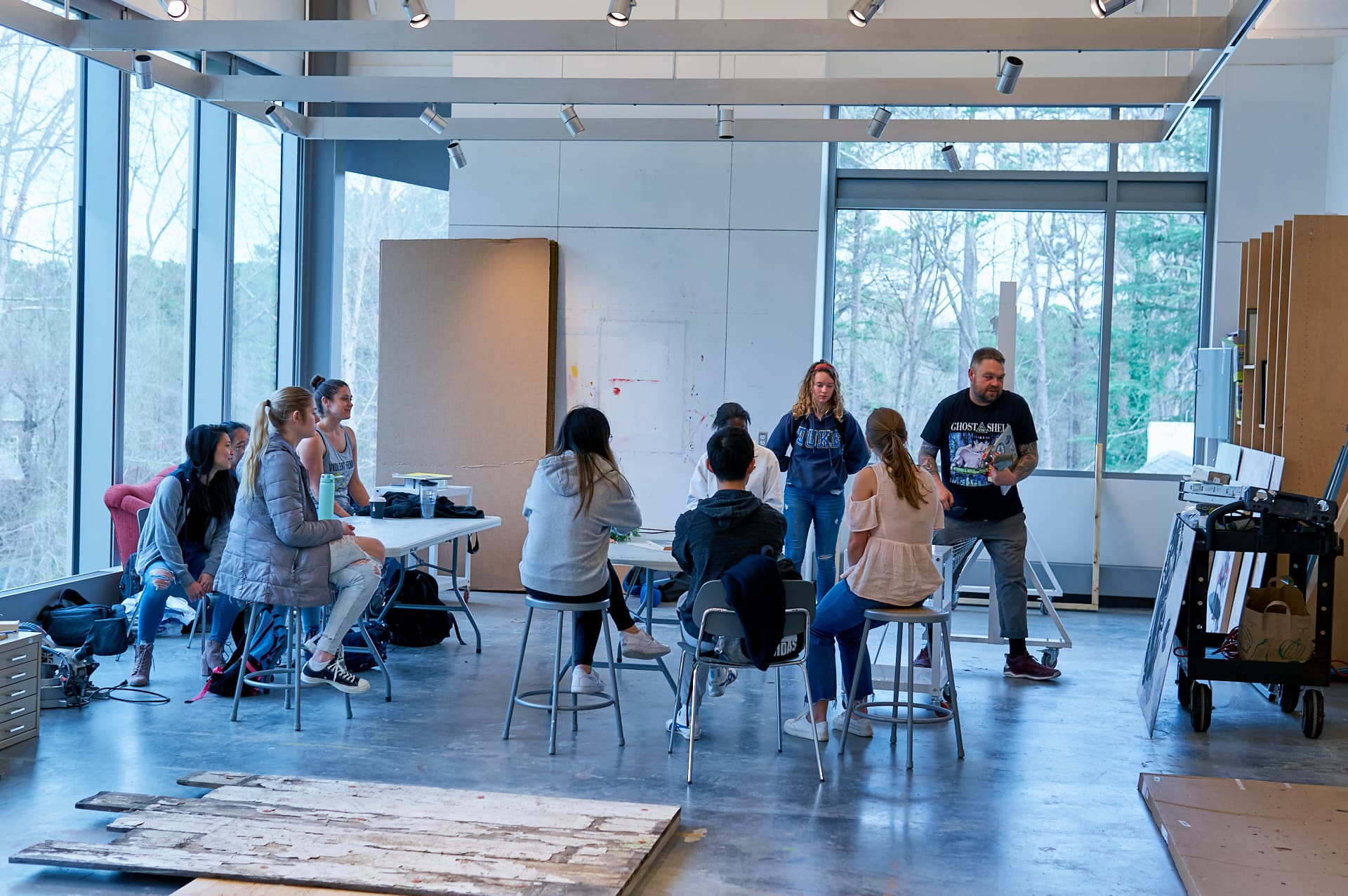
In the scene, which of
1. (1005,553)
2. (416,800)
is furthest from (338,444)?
(1005,553)

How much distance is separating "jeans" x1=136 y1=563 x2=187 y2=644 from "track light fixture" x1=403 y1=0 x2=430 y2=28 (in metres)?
2.73

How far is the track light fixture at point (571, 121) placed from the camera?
676cm

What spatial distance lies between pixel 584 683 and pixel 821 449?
217 cm

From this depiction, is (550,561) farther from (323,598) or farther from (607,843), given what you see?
(607,843)

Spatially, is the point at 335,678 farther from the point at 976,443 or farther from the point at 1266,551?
the point at 1266,551

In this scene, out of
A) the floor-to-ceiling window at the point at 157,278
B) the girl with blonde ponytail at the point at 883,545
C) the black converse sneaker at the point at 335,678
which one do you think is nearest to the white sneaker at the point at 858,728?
the girl with blonde ponytail at the point at 883,545

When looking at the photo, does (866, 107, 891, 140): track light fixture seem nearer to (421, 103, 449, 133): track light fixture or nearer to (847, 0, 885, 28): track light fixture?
(847, 0, 885, 28): track light fixture

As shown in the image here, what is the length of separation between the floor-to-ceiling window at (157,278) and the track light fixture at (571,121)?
252 centimetres

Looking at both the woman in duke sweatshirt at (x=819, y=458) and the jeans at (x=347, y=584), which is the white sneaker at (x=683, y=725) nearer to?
the jeans at (x=347, y=584)

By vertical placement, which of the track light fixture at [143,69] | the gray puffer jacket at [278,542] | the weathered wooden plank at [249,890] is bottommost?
the weathered wooden plank at [249,890]

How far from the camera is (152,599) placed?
5430 mm

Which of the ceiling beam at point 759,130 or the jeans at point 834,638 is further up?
the ceiling beam at point 759,130

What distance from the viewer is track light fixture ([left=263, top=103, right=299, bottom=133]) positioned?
7.12 m

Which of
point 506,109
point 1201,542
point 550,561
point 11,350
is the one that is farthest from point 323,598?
point 506,109
